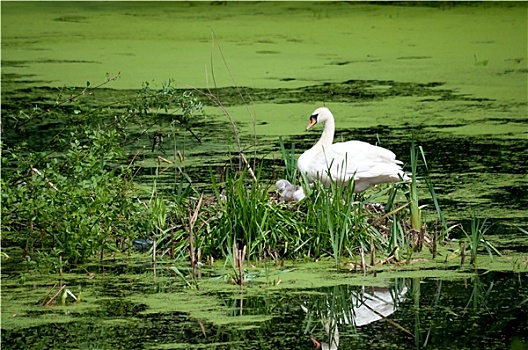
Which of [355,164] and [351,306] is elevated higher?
[355,164]

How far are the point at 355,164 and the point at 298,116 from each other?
1.98m

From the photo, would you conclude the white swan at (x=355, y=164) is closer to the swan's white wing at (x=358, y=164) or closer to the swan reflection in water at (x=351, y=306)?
the swan's white wing at (x=358, y=164)

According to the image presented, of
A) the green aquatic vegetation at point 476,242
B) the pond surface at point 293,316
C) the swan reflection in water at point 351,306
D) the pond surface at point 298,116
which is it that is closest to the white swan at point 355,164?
the pond surface at point 298,116

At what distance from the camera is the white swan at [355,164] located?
13.9ft

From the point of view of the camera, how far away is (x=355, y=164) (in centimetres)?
425

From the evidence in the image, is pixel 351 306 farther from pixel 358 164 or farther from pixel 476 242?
pixel 358 164

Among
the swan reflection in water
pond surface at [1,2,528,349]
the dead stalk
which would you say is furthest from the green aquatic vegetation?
the dead stalk

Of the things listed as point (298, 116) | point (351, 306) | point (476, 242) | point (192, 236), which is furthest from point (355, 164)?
point (298, 116)

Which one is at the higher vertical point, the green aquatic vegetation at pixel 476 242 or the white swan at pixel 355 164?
the white swan at pixel 355 164

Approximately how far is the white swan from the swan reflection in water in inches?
34.6

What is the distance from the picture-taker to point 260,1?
37.0 feet

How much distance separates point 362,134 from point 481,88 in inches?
62.1

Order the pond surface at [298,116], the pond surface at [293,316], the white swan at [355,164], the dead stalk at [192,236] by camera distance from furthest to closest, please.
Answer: the white swan at [355,164] < the dead stalk at [192,236] < the pond surface at [298,116] < the pond surface at [293,316]

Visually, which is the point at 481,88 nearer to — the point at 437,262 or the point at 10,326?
the point at 437,262
